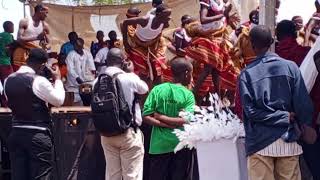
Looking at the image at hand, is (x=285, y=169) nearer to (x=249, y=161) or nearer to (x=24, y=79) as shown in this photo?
(x=249, y=161)

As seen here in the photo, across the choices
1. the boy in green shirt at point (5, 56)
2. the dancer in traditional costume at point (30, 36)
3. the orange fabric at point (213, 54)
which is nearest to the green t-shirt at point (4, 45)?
the boy in green shirt at point (5, 56)

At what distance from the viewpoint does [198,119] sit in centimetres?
683

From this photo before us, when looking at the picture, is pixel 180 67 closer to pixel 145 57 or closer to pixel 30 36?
pixel 145 57

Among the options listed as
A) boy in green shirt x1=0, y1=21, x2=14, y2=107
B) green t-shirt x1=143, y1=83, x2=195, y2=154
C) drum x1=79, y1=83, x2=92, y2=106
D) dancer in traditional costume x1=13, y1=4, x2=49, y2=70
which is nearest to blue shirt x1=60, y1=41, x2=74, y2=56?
boy in green shirt x1=0, y1=21, x2=14, y2=107

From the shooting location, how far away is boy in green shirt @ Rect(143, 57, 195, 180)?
748cm

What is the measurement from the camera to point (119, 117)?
7.51 metres

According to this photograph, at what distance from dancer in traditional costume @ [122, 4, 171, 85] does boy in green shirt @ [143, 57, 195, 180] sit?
3.40m

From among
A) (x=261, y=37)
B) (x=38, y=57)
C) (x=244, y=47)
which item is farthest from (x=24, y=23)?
(x=261, y=37)

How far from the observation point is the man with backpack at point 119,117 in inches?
295

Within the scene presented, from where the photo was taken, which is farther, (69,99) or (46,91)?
(69,99)

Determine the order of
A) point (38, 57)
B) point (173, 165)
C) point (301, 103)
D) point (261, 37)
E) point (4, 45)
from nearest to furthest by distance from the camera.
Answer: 1. point (301, 103)
2. point (261, 37)
3. point (38, 57)
4. point (173, 165)
5. point (4, 45)

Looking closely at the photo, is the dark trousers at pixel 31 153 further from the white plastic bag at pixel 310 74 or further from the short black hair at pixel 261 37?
the white plastic bag at pixel 310 74

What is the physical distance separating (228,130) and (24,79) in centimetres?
216

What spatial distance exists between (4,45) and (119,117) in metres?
5.43
